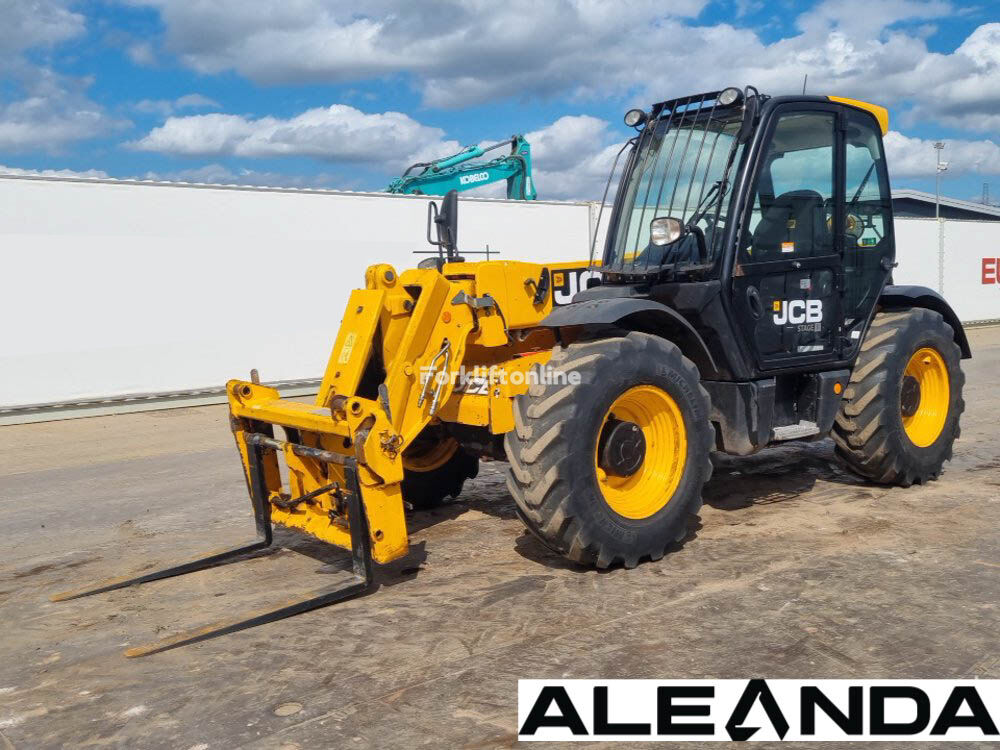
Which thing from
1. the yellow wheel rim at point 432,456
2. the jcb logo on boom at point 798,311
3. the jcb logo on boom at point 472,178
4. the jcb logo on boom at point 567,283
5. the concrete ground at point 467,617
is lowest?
the concrete ground at point 467,617

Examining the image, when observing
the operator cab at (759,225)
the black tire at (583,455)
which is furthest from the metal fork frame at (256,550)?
the operator cab at (759,225)

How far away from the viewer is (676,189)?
19.0 ft

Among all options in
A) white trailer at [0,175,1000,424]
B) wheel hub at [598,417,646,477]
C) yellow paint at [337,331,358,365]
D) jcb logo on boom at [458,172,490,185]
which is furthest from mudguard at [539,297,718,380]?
jcb logo on boom at [458,172,490,185]

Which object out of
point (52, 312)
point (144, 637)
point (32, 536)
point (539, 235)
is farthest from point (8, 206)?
point (144, 637)

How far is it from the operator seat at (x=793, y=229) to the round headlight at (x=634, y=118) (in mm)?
1083

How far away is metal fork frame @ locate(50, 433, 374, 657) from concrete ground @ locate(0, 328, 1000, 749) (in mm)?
56

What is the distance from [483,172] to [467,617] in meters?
14.0

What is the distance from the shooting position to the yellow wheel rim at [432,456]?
20.0ft

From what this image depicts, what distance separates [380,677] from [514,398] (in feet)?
5.45

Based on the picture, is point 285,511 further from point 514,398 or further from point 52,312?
point 52,312

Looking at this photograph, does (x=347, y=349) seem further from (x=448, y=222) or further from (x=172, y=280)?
(x=172, y=280)

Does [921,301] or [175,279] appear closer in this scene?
[921,301]

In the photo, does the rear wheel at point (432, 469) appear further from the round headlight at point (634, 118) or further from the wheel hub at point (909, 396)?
the wheel hub at point (909, 396)

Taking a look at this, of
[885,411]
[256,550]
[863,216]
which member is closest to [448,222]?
[256,550]
